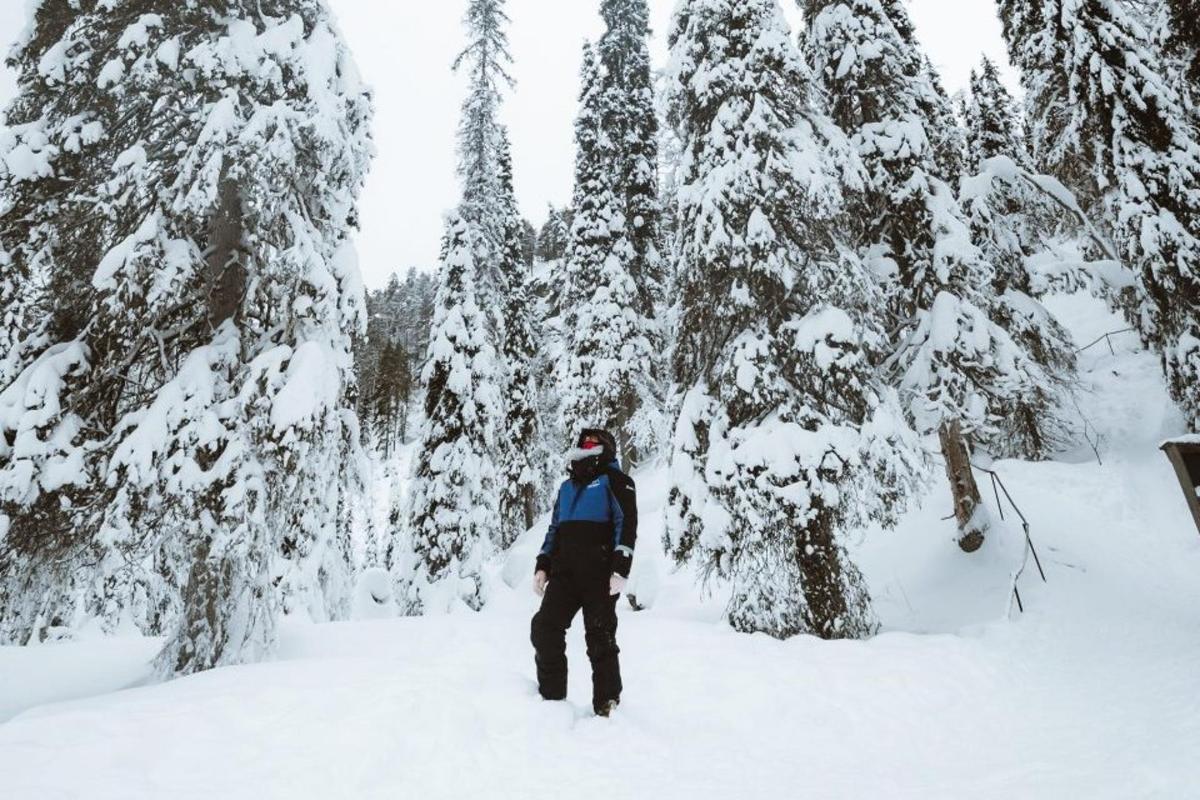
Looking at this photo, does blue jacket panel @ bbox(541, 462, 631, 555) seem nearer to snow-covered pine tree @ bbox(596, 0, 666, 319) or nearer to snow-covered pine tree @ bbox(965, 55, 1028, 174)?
snow-covered pine tree @ bbox(596, 0, 666, 319)

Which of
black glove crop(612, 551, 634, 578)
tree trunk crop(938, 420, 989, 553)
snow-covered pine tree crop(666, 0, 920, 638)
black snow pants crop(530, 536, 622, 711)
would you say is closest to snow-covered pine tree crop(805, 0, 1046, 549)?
tree trunk crop(938, 420, 989, 553)

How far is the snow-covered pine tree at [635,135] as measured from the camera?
66.8ft

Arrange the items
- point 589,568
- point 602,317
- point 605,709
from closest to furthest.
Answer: point 605,709 < point 589,568 < point 602,317

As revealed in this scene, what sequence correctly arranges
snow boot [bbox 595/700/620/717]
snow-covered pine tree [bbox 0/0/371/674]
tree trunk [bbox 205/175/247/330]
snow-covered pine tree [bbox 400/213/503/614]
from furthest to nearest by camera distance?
snow-covered pine tree [bbox 400/213/503/614], tree trunk [bbox 205/175/247/330], snow-covered pine tree [bbox 0/0/371/674], snow boot [bbox 595/700/620/717]

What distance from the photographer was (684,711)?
205 inches

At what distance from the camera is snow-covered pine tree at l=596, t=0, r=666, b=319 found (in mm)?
20375

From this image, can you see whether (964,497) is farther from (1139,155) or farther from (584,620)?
(584,620)

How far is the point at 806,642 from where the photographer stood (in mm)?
6820

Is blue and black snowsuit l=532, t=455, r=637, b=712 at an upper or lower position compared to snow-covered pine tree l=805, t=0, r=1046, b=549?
lower

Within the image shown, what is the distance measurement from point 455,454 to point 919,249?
1141 centimetres

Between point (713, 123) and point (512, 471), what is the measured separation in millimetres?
18401

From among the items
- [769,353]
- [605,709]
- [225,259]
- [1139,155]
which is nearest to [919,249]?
[769,353]

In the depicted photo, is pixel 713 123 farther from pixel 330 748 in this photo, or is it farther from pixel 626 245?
pixel 626 245

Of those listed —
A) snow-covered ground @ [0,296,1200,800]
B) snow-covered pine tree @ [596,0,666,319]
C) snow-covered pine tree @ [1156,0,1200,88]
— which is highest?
snow-covered pine tree @ [596,0,666,319]
